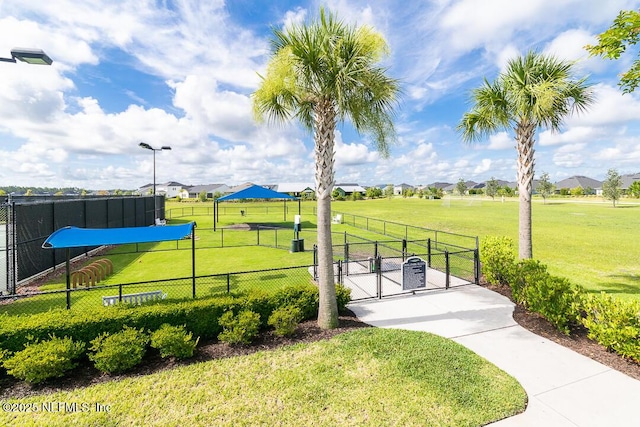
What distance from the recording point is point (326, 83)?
5695 millimetres

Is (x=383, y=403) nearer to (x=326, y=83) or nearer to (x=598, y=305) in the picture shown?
(x=598, y=305)

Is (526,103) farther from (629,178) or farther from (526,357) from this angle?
(629,178)

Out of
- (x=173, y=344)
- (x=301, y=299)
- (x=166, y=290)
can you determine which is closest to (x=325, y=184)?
(x=301, y=299)

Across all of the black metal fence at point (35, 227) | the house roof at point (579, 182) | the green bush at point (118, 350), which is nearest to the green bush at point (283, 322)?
the green bush at point (118, 350)

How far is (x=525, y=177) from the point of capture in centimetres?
865

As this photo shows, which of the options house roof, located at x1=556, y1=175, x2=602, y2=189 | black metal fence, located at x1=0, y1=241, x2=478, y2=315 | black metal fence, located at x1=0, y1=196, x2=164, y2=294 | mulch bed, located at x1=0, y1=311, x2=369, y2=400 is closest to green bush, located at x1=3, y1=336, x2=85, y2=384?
mulch bed, located at x1=0, y1=311, x2=369, y2=400

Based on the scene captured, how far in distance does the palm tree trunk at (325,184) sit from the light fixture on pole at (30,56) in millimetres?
5233

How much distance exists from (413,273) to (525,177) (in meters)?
4.33

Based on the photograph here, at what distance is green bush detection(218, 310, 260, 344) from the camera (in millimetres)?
5469

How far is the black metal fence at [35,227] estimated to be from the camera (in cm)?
924

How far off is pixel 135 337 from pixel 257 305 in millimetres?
2166

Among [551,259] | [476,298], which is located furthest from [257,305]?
[551,259]

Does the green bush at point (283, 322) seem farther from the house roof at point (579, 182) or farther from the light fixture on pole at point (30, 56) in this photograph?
the house roof at point (579, 182)

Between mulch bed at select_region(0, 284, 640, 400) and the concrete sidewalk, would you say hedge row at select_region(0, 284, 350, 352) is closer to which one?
mulch bed at select_region(0, 284, 640, 400)
